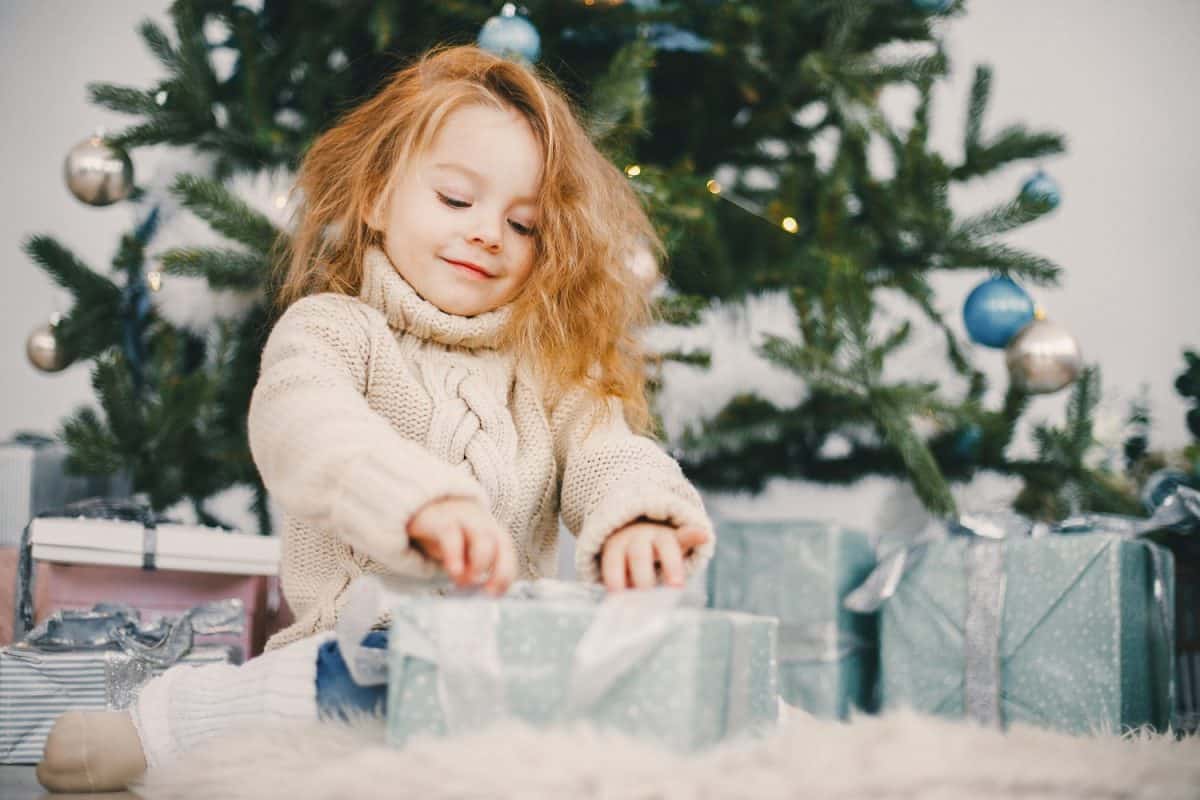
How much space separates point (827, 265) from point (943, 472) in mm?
395

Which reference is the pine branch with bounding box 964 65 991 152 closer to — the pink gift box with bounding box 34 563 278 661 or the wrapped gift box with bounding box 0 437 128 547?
the pink gift box with bounding box 34 563 278 661

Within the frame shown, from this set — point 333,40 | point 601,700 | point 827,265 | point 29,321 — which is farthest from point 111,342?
point 601,700

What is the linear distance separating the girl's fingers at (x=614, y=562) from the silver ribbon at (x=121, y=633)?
0.49 metres

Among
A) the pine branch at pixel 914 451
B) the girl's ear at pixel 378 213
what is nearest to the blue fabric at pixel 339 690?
the girl's ear at pixel 378 213

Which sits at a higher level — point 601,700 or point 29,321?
point 29,321

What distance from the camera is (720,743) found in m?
0.55

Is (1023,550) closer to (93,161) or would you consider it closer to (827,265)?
(827,265)

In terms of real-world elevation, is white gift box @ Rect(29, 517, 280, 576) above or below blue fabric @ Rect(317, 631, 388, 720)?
above

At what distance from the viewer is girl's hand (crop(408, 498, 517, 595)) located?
60 cm

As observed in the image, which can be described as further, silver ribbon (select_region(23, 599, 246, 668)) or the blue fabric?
silver ribbon (select_region(23, 599, 246, 668))

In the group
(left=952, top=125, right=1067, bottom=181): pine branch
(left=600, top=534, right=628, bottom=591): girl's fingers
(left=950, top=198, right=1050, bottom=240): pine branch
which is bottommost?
(left=600, top=534, right=628, bottom=591): girl's fingers

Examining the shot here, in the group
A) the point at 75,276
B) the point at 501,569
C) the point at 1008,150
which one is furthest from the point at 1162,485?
the point at 75,276

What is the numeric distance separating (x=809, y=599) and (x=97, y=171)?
1.01m

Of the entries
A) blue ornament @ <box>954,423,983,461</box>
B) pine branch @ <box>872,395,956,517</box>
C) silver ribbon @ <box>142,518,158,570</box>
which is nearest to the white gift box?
silver ribbon @ <box>142,518,158,570</box>
